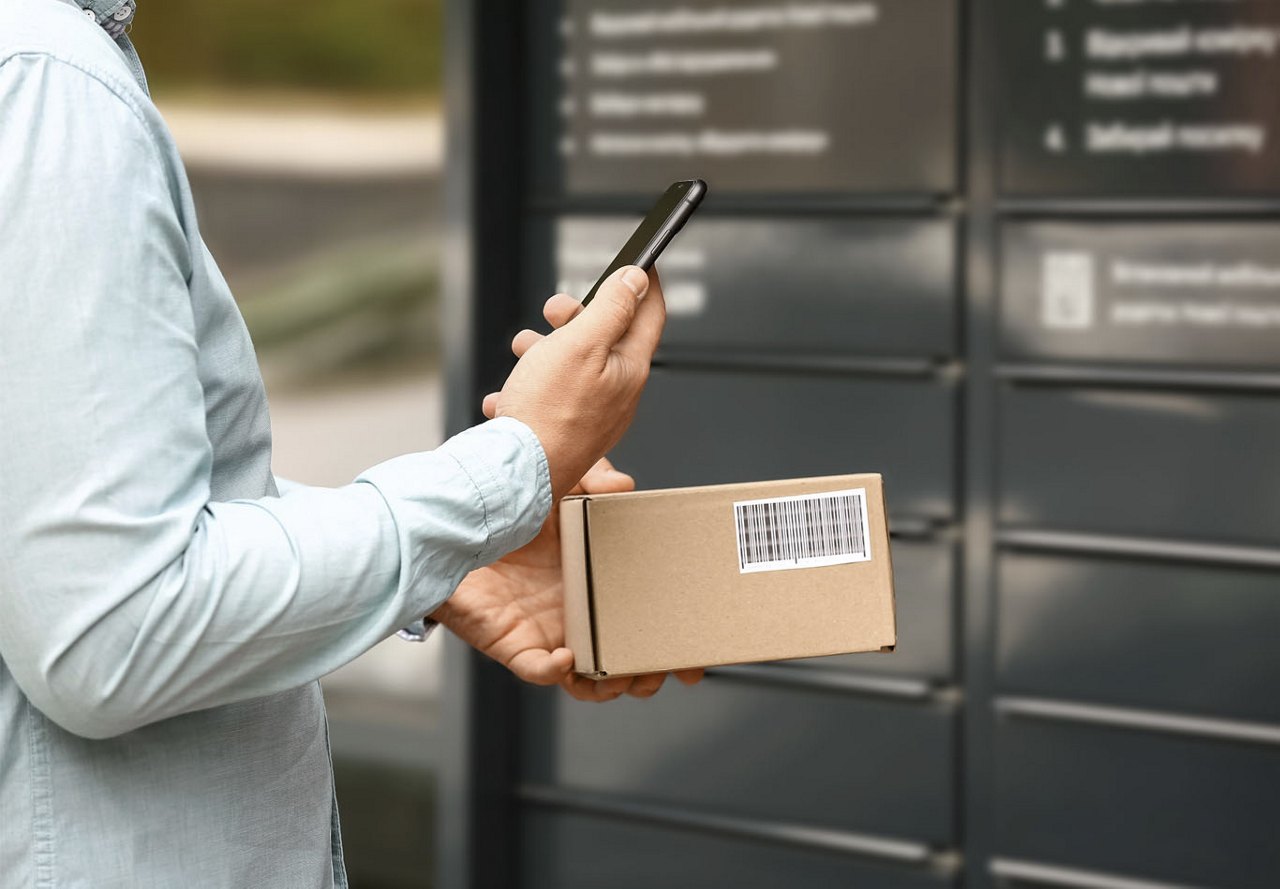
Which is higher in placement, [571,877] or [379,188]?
[379,188]

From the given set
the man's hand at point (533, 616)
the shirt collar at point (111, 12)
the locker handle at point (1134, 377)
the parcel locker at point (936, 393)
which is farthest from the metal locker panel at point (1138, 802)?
the shirt collar at point (111, 12)

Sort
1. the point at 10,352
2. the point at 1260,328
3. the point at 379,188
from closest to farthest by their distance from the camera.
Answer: the point at 10,352, the point at 1260,328, the point at 379,188

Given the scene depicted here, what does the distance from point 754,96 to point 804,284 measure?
0.39 meters

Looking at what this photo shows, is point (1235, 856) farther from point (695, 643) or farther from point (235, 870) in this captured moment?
point (235, 870)

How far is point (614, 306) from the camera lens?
107cm

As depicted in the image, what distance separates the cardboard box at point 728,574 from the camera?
3.87ft

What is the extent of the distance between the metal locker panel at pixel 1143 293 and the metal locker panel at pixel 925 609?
0.42 metres

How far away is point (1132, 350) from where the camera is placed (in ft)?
8.45

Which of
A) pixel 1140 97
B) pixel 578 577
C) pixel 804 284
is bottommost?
pixel 578 577

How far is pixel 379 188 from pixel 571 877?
162cm

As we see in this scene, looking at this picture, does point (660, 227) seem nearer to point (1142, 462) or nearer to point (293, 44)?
point (1142, 462)

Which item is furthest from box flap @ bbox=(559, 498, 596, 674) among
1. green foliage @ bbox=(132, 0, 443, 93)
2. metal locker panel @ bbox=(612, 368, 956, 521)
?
green foliage @ bbox=(132, 0, 443, 93)

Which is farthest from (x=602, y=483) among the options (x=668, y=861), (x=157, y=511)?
(x=668, y=861)

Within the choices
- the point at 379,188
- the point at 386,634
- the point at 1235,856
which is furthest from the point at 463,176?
the point at 386,634
